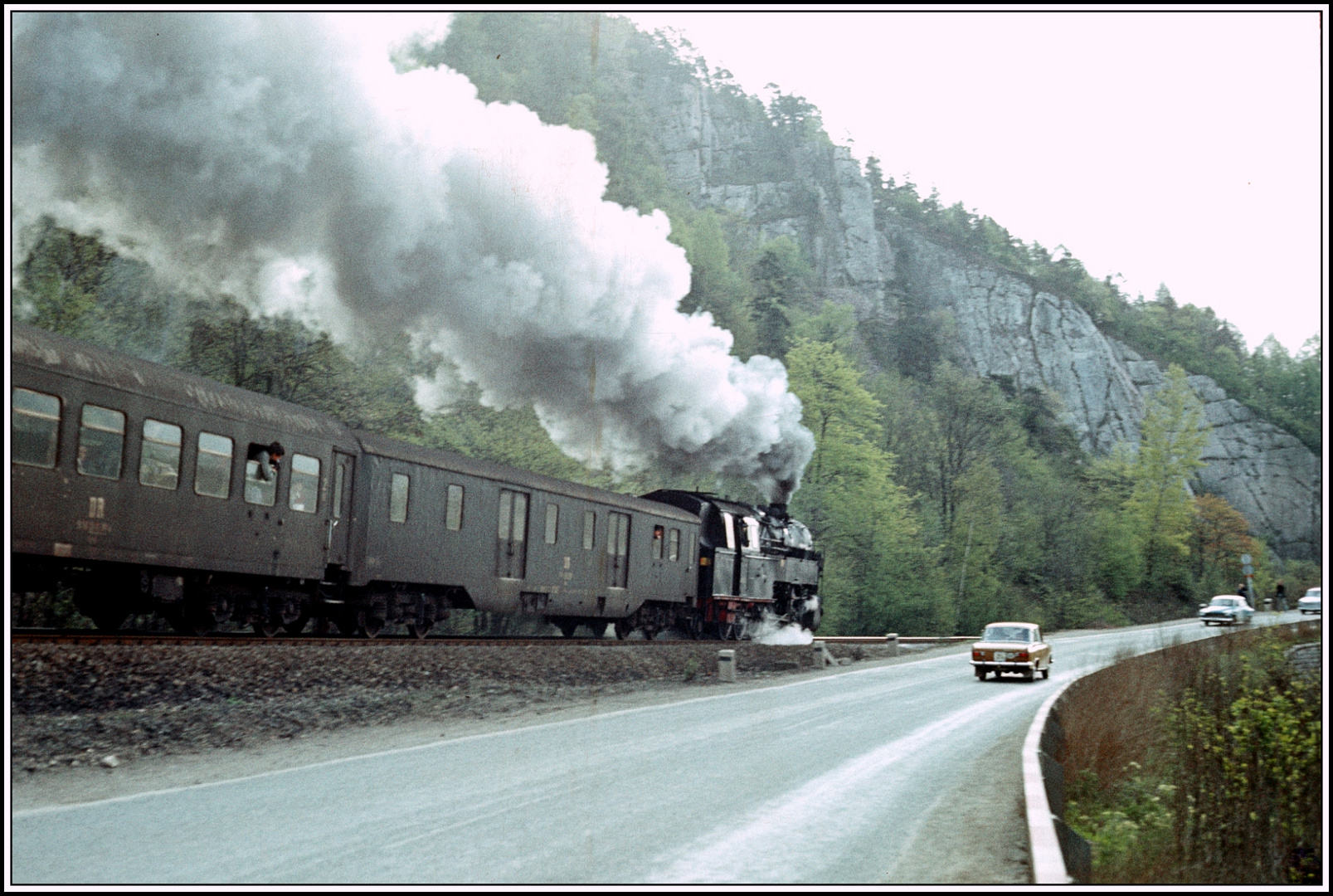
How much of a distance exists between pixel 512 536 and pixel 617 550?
11.5ft

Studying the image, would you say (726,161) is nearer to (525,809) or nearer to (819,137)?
(819,137)

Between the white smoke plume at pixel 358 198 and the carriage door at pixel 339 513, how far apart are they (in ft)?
12.8

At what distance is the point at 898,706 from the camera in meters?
17.1

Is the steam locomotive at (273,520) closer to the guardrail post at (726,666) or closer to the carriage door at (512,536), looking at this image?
the carriage door at (512,536)

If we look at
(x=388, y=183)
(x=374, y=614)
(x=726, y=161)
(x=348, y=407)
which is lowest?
(x=374, y=614)

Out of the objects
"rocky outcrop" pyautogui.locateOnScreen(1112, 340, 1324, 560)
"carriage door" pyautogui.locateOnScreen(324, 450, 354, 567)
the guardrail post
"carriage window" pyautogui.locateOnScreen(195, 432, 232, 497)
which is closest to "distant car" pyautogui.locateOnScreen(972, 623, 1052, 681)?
the guardrail post

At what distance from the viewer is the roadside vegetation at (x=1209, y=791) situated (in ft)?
23.2

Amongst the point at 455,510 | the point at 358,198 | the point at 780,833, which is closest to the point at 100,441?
the point at 455,510

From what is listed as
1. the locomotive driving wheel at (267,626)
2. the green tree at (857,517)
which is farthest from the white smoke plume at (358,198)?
the green tree at (857,517)

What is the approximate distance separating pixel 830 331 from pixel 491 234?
186 feet

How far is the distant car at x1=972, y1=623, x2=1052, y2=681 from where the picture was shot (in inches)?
949

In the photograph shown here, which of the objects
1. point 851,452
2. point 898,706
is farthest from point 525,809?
point 851,452

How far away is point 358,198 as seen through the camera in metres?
17.1

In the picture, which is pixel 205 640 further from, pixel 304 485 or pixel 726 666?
pixel 726 666
